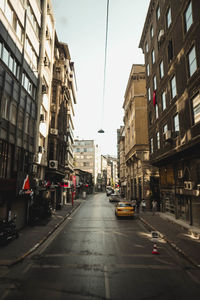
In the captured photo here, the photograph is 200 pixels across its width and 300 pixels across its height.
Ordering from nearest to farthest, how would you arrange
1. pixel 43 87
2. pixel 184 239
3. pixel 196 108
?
pixel 184 239 → pixel 196 108 → pixel 43 87

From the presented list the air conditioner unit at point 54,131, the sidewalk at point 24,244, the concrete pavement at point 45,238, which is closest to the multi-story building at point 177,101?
the concrete pavement at point 45,238

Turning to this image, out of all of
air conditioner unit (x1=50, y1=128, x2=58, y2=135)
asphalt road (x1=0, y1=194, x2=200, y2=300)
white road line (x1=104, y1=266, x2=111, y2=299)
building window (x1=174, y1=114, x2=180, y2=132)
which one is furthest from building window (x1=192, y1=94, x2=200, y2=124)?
air conditioner unit (x1=50, y1=128, x2=58, y2=135)

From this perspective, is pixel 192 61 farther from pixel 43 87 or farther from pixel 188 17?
pixel 43 87

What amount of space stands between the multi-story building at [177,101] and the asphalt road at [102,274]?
7.26 m

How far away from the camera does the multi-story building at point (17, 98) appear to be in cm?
1403

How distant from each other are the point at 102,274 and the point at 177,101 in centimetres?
1512

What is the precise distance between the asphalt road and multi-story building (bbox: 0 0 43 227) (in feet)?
16.2

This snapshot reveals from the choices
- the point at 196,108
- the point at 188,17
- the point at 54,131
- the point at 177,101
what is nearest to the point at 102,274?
the point at 196,108

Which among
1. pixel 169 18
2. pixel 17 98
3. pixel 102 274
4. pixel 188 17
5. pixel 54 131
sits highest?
pixel 169 18

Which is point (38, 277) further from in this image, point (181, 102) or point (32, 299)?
point (181, 102)

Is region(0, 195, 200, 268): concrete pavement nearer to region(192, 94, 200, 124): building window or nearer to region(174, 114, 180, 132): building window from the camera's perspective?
region(192, 94, 200, 124): building window

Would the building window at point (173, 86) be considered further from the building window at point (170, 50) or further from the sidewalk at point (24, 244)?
the sidewalk at point (24, 244)

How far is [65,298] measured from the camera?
6.13 m

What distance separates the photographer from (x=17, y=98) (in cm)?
1628
